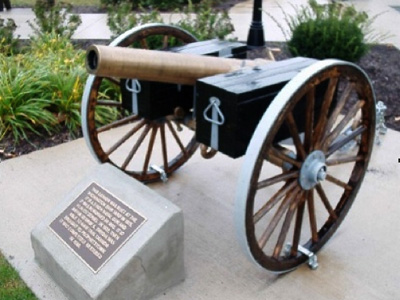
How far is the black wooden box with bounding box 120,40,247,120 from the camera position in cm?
317

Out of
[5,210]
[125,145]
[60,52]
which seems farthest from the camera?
[60,52]

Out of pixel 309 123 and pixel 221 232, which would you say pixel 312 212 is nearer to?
pixel 309 123

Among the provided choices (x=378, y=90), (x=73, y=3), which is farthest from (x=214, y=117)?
(x=73, y=3)

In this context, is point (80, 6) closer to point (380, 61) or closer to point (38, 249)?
point (380, 61)

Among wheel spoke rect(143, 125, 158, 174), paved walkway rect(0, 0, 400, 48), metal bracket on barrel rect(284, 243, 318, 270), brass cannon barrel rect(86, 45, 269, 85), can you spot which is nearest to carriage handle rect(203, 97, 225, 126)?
brass cannon barrel rect(86, 45, 269, 85)

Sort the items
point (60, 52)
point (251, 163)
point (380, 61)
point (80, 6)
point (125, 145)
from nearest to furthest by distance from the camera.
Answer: point (251, 163), point (125, 145), point (60, 52), point (380, 61), point (80, 6)

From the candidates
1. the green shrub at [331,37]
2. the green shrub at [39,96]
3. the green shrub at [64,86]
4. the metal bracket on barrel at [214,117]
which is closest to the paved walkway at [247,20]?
the green shrub at [331,37]

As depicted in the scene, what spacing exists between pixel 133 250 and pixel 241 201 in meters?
0.61

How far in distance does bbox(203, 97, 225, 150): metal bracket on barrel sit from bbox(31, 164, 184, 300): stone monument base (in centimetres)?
42

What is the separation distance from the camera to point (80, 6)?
1041cm

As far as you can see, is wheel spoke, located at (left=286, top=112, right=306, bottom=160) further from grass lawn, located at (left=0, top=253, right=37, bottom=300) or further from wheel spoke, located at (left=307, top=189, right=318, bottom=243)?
grass lawn, located at (left=0, top=253, right=37, bottom=300)

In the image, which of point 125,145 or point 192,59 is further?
point 125,145

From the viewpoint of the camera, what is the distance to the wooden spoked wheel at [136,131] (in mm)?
3398

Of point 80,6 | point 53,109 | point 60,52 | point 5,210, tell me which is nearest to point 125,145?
point 53,109
